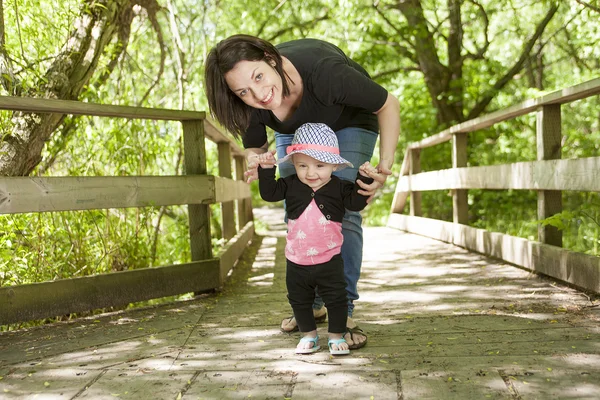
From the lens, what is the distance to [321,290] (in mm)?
2701

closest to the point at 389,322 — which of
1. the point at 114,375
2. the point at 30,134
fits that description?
the point at 114,375

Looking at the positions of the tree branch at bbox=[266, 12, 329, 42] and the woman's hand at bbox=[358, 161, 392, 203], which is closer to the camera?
the woman's hand at bbox=[358, 161, 392, 203]

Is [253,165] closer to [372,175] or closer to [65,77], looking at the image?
[372,175]

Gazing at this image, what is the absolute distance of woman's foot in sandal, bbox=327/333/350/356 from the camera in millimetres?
2580

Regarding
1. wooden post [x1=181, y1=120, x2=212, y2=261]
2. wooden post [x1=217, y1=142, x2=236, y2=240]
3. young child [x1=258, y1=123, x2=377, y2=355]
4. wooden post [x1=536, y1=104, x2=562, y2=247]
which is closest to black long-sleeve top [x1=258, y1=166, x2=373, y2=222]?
young child [x1=258, y1=123, x2=377, y2=355]

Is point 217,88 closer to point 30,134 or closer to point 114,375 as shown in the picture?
point 114,375

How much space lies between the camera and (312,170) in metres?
2.66

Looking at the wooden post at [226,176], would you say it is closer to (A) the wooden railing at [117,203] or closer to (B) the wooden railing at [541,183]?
(A) the wooden railing at [117,203]

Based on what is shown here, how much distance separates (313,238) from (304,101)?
0.59 meters

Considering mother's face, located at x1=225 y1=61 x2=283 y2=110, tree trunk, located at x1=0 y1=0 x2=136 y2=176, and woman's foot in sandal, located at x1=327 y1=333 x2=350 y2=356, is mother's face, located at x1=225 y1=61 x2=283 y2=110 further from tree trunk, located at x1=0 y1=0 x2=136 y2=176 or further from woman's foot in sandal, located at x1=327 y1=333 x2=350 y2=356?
tree trunk, located at x1=0 y1=0 x2=136 y2=176

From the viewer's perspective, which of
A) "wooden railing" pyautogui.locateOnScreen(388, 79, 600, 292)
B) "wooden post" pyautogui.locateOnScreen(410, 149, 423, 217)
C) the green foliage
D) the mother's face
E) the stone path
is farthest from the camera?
"wooden post" pyautogui.locateOnScreen(410, 149, 423, 217)

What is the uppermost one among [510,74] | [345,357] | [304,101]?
[510,74]

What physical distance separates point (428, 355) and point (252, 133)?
1.24 meters

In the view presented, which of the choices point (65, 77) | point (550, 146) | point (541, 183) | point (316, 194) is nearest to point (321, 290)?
point (316, 194)
